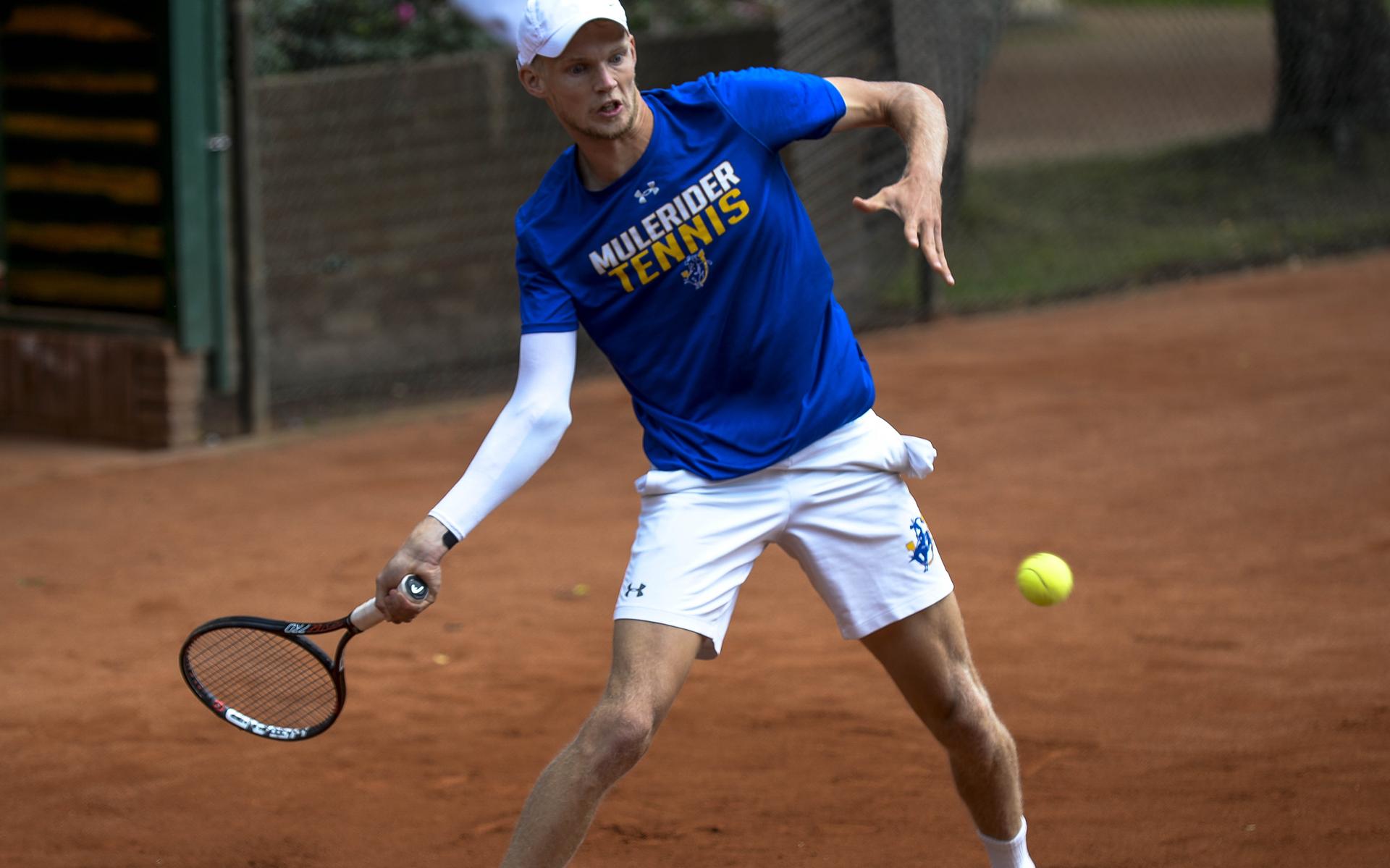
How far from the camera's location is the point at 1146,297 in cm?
1094

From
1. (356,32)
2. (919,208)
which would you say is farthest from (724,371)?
(356,32)

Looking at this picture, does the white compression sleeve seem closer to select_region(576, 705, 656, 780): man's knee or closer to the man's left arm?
select_region(576, 705, 656, 780): man's knee

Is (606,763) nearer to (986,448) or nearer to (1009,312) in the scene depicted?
(986,448)

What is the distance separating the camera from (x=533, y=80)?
332cm

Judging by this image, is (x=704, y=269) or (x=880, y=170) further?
(x=880, y=170)

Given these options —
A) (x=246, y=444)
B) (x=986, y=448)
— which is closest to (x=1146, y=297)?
(x=986, y=448)

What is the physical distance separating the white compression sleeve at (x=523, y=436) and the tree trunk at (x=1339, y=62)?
11842 millimetres

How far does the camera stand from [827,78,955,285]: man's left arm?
3.11 metres

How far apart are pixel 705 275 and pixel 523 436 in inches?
19.7

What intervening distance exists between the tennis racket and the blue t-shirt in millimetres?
827

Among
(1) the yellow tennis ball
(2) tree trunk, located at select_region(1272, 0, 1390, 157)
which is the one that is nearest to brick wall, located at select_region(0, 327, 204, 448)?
(1) the yellow tennis ball

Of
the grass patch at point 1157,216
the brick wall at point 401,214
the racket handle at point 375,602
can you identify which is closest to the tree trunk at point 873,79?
the brick wall at point 401,214

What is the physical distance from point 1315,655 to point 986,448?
107 inches

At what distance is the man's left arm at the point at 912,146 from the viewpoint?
122 inches
